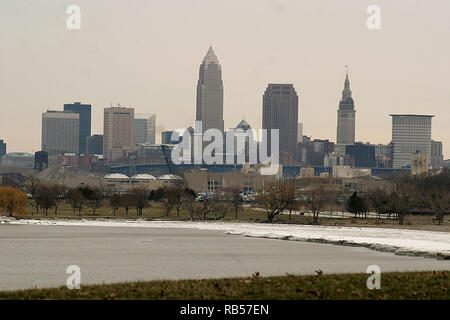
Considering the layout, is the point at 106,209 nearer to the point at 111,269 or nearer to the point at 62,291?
the point at 111,269

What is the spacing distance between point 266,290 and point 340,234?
4565 centimetres

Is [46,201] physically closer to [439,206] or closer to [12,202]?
[12,202]

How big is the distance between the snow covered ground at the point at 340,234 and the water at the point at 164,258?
4.97ft

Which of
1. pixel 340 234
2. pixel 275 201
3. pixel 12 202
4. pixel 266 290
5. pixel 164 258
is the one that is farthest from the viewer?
pixel 275 201

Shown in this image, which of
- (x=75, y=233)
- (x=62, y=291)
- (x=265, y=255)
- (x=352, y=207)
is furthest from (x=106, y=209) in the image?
(x=62, y=291)

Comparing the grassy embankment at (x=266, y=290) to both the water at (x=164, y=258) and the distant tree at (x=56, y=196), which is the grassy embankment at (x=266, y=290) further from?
the distant tree at (x=56, y=196)

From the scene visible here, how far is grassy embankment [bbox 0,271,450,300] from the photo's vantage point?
78.1 ft

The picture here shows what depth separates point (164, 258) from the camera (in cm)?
4597

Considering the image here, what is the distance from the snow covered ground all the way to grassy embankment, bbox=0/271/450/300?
17250 mm

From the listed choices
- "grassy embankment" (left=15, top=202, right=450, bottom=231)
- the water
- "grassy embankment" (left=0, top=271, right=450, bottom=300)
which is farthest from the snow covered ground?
"grassy embankment" (left=0, top=271, right=450, bottom=300)

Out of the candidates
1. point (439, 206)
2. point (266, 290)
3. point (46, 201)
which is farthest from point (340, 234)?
point (46, 201)

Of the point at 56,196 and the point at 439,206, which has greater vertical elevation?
the point at 439,206

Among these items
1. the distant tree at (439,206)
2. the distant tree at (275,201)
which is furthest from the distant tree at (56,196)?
the distant tree at (439,206)
